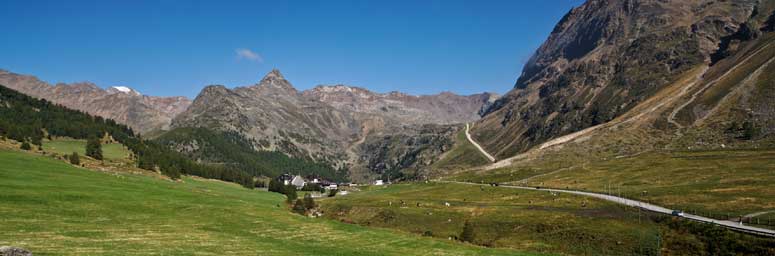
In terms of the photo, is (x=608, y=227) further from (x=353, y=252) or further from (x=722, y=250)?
(x=353, y=252)

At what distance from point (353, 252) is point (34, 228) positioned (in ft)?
87.3

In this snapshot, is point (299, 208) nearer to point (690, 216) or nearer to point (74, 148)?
point (690, 216)

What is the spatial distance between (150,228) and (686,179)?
128 metres

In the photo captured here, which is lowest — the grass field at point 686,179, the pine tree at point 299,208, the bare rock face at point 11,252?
the pine tree at point 299,208

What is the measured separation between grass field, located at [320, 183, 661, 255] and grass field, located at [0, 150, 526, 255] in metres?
21.6

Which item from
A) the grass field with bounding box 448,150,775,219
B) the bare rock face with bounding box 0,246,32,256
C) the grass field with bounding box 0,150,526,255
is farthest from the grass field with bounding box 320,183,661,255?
the bare rock face with bounding box 0,246,32,256

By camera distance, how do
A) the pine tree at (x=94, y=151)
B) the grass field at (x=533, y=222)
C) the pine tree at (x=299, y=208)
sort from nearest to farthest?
the grass field at (x=533, y=222) → the pine tree at (x=299, y=208) → the pine tree at (x=94, y=151)

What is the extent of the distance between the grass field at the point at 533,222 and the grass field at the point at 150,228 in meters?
21.6

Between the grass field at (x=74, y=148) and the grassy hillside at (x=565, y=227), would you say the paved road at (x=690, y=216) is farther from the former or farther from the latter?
the grass field at (x=74, y=148)

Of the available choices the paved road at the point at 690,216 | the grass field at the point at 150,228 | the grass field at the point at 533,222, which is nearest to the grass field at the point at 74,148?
the grass field at the point at 533,222

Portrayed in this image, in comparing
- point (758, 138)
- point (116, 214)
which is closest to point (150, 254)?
point (116, 214)

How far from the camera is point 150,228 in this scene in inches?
1843

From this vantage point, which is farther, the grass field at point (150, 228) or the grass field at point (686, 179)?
the grass field at point (686, 179)

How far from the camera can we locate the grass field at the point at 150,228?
36.7 metres
